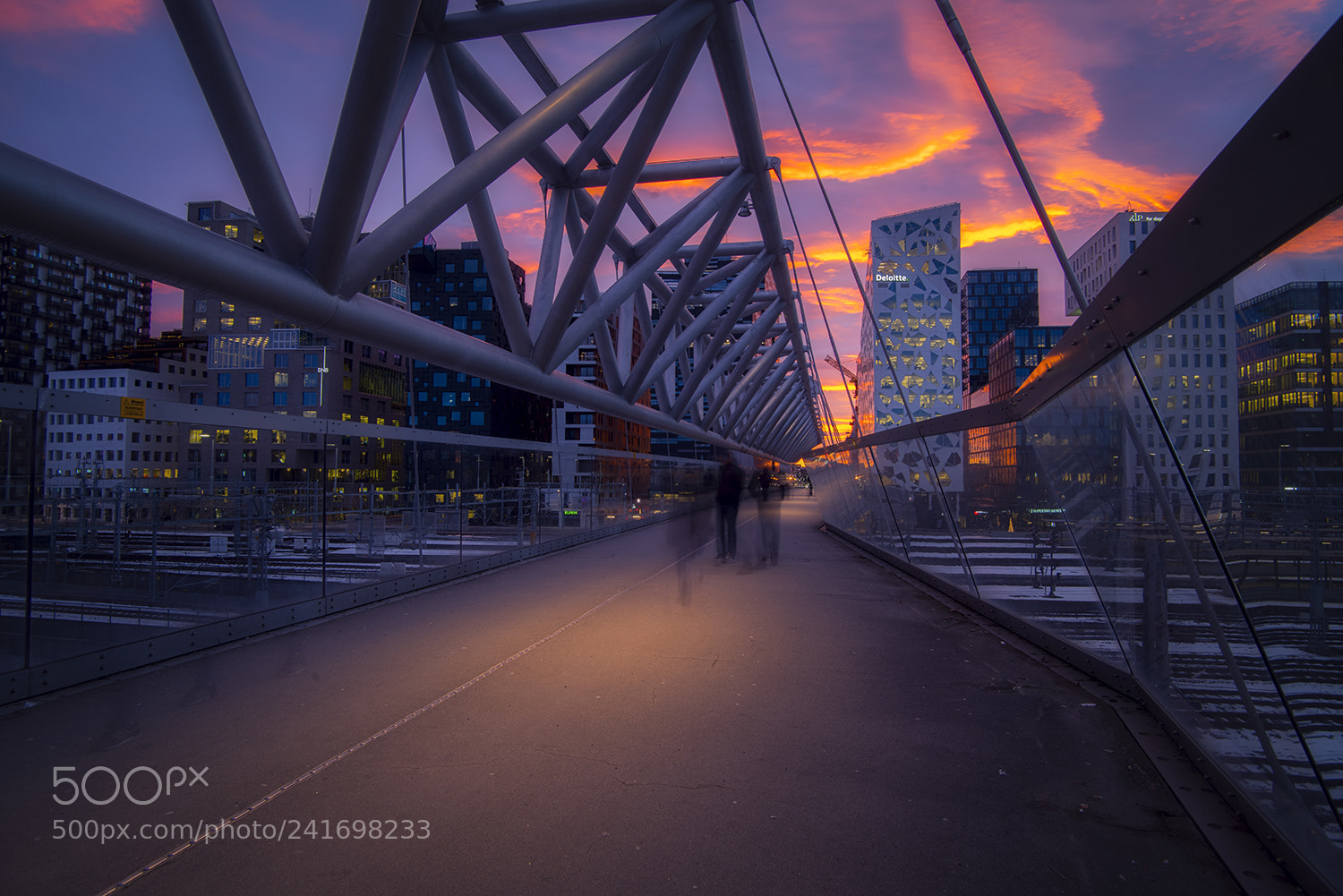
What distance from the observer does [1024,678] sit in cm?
605

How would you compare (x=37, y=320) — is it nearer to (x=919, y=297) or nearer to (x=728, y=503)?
(x=728, y=503)

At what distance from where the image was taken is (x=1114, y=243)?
506 inches

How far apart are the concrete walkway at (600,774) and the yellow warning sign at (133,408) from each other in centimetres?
230

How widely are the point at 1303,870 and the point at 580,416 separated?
324ft

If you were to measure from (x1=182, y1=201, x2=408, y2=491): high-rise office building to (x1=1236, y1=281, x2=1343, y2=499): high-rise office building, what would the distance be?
524 cm

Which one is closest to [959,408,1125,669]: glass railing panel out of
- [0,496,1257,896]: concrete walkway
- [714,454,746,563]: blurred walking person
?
[0,496,1257,896]: concrete walkway

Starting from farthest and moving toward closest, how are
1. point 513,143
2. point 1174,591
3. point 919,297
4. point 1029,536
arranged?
point 919,297, point 1029,536, point 513,143, point 1174,591

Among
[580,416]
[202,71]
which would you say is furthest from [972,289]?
[202,71]

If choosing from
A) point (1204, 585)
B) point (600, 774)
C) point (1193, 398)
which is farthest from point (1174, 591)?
point (600, 774)

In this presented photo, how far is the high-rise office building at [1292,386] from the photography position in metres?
2.60

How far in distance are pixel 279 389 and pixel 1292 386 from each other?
3218 inches

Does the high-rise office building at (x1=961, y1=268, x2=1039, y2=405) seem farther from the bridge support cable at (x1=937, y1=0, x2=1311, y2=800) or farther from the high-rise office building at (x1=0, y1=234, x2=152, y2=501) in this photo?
the bridge support cable at (x1=937, y1=0, x2=1311, y2=800)

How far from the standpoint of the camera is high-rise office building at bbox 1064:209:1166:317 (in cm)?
624

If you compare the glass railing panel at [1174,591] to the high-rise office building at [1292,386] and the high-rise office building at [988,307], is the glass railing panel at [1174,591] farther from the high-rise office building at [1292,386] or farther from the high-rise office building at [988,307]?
the high-rise office building at [988,307]
